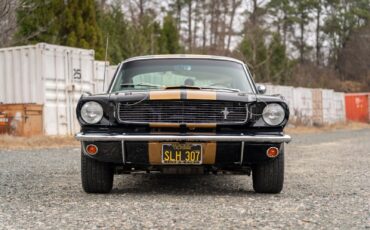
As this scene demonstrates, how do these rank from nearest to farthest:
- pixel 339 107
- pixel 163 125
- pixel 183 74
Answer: pixel 163 125, pixel 183 74, pixel 339 107

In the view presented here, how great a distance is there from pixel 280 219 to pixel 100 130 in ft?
6.17

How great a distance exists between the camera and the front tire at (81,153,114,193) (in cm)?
522

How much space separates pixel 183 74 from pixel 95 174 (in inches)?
63.1

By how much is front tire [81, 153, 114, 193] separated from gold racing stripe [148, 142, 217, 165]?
0.55 m

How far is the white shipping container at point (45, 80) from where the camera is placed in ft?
44.8

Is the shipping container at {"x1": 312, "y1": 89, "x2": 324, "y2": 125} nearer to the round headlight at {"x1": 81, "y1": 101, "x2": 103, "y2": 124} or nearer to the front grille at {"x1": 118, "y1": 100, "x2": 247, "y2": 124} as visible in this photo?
the front grille at {"x1": 118, "y1": 100, "x2": 247, "y2": 124}

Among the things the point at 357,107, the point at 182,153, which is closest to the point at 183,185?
the point at 182,153

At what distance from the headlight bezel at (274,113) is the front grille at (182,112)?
7.3 inches

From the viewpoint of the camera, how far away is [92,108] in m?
5.04

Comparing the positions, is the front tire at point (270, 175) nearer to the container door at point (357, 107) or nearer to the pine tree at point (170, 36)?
the pine tree at point (170, 36)

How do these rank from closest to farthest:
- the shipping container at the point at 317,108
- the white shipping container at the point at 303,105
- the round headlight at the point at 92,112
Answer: the round headlight at the point at 92,112 < the white shipping container at the point at 303,105 < the shipping container at the point at 317,108

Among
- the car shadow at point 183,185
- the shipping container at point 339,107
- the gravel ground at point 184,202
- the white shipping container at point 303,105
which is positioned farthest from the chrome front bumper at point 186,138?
the shipping container at point 339,107

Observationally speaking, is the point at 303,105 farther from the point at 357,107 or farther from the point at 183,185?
the point at 183,185

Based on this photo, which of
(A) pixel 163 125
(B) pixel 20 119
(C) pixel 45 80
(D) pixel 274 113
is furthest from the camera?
(C) pixel 45 80
